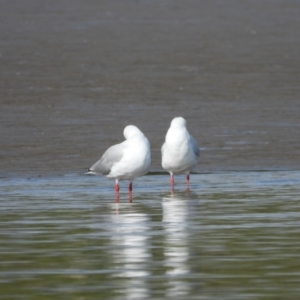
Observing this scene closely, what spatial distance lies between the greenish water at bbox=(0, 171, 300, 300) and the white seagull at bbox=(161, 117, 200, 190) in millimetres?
262

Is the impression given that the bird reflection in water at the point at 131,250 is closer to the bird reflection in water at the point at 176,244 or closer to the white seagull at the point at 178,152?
the bird reflection in water at the point at 176,244

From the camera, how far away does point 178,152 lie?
45.5ft

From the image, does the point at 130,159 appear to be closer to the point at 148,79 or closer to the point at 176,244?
the point at 176,244

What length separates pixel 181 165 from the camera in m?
13.8

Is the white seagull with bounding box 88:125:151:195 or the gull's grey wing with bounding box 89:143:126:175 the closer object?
the white seagull with bounding box 88:125:151:195

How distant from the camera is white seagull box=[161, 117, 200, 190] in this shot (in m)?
13.8

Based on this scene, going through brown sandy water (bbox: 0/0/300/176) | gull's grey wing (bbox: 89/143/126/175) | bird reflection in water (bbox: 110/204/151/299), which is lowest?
bird reflection in water (bbox: 110/204/151/299)

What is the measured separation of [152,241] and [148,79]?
46.0 ft

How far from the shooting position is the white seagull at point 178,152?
13.8 metres

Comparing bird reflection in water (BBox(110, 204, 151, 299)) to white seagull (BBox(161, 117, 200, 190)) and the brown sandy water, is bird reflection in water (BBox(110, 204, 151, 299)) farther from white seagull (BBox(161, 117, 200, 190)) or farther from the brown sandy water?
the brown sandy water

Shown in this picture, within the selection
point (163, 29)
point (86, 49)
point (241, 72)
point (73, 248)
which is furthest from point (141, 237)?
point (163, 29)

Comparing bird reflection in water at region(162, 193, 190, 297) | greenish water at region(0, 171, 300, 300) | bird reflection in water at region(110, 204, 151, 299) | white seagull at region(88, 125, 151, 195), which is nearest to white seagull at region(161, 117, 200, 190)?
greenish water at region(0, 171, 300, 300)

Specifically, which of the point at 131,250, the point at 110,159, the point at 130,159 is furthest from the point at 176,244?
the point at 110,159

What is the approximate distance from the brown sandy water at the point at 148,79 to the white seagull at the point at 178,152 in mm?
1602
